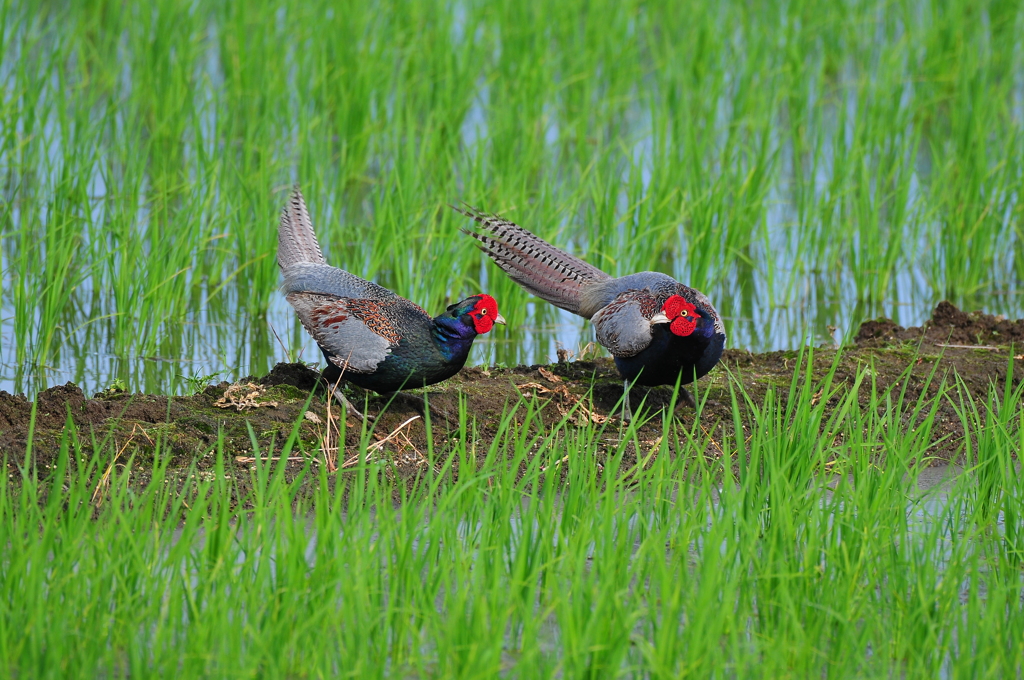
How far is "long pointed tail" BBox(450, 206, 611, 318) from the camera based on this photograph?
626cm

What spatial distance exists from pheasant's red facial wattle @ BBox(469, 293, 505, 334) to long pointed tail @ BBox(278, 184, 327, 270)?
3.44 ft

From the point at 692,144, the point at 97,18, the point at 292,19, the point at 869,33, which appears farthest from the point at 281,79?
the point at 869,33

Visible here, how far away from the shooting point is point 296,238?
603 centimetres

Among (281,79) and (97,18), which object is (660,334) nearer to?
(281,79)

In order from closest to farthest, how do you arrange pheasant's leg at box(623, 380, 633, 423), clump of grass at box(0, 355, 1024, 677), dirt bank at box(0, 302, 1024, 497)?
clump of grass at box(0, 355, 1024, 677)
dirt bank at box(0, 302, 1024, 497)
pheasant's leg at box(623, 380, 633, 423)

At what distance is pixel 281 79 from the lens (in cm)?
916

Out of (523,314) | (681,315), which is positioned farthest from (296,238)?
(681,315)

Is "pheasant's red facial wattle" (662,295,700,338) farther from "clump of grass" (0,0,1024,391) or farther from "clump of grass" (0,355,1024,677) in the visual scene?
"clump of grass" (0,0,1024,391)

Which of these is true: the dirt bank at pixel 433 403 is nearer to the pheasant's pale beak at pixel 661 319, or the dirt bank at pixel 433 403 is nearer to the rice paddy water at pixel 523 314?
the rice paddy water at pixel 523 314

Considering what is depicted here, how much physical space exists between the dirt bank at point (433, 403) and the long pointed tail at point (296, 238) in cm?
53

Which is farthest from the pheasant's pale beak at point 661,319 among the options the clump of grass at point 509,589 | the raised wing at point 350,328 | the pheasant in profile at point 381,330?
the clump of grass at point 509,589

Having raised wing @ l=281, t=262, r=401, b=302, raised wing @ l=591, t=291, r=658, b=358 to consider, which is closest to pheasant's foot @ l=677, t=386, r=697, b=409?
raised wing @ l=591, t=291, r=658, b=358

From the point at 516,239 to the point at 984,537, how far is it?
9.61 ft

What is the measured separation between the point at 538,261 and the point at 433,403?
42.0 inches
